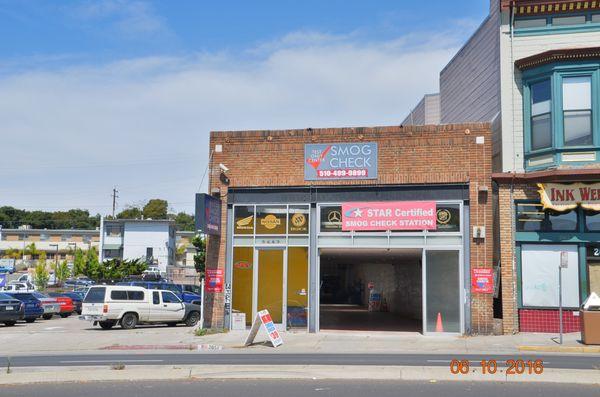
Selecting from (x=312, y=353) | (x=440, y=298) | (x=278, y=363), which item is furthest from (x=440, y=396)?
(x=440, y=298)

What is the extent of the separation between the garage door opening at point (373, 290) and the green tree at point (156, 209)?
96.4 metres

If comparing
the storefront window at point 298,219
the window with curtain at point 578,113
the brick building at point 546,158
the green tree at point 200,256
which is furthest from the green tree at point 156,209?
the window with curtain at point 578,113

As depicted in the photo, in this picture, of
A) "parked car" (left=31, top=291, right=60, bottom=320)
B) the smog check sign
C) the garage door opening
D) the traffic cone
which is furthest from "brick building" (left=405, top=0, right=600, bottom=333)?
"parked car" (left=31, top=291, right=60, bottom=320)

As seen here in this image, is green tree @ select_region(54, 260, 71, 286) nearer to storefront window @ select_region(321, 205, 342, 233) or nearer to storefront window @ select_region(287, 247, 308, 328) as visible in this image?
storefront window @ select_region(287, 247, 308, 328)

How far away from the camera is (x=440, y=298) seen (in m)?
21.7

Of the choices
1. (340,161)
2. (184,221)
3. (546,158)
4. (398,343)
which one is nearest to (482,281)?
(398,343)

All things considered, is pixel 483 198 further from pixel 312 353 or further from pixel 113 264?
pixel 113 264

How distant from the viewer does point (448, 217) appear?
71.8ft

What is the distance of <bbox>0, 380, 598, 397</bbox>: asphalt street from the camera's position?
35.4 feet

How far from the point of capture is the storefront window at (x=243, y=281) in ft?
76.0

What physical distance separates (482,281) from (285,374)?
10.2 m

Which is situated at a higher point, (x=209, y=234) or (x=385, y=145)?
(x=385, y=145)

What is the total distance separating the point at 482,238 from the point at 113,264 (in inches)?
1805

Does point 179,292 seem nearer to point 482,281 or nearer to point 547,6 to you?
point 482,281
